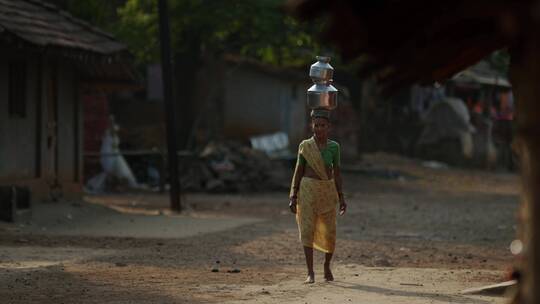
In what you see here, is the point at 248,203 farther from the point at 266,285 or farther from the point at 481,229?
the point at 266,285

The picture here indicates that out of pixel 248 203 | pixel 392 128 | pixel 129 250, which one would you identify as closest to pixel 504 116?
pixel 392 128

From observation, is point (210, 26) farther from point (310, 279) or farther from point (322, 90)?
point (310, 279)

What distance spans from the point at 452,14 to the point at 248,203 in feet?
64.0

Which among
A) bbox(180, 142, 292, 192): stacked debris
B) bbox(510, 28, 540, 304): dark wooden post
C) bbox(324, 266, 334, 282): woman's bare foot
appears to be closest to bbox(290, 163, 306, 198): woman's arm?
bbox(324, 266, 334, 282): woman's bare foot

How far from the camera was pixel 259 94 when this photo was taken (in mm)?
35188

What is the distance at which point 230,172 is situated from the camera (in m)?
27.0

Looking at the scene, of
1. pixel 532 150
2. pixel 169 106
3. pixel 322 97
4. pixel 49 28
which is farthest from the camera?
pixel 169 106

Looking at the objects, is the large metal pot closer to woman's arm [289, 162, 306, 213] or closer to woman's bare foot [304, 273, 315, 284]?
woman's arm [289, 162, 306, 213]

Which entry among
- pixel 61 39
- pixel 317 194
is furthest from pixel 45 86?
pixel 317 194

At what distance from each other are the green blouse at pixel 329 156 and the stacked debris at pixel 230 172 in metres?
16.0

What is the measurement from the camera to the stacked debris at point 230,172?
88.4 ft

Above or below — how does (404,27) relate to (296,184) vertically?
above

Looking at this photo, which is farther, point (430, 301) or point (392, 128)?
point (392, 128)

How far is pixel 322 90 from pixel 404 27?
21.9 ft
